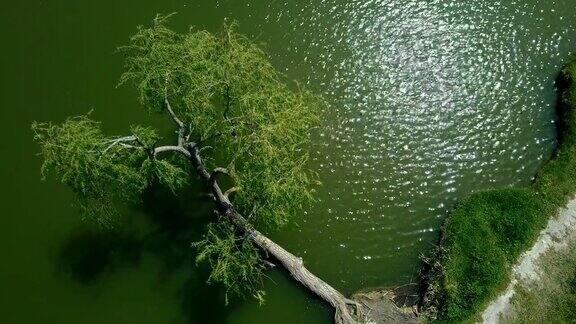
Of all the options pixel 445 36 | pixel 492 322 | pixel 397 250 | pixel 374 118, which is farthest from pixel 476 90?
pixel 492 322

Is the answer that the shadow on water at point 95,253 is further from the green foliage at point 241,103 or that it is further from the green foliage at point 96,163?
the green foliage at point 241,103

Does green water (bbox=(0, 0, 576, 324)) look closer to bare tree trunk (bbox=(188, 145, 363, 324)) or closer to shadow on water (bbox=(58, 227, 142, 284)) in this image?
shadow on water (bbox=(58, 227, 142, 284))

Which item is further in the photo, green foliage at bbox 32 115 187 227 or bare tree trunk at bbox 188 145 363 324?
bare tree trunk at bbox 188 145 363 324

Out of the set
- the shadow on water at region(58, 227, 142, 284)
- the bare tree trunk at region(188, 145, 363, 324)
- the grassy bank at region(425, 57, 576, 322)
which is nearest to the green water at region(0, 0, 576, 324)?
the shadow on water at region(58, 227, 142, 284)

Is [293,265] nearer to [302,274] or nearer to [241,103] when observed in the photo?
[302,274]

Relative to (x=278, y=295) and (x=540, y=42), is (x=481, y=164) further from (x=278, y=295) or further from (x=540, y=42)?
(x=278, y=295)

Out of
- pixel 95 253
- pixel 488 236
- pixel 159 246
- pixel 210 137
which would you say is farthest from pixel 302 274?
pixel 95 253

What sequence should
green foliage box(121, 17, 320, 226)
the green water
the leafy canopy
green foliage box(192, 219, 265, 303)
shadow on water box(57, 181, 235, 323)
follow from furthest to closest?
the green water < shadow on water box(57, 181, 235, 323) < green foliage box(192, 219, 265, 303) < green foliage box(121, 17, 320, 226) < the leafy canopy
